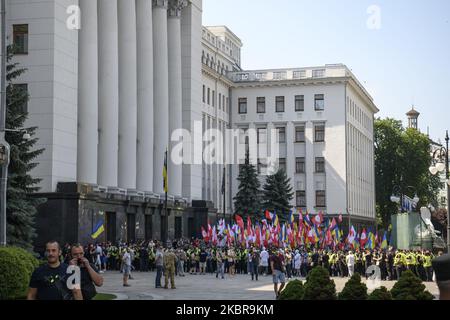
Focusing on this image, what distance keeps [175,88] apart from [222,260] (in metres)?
22.8

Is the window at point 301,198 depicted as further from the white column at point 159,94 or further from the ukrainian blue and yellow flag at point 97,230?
the ukrainian blue and yellow flag at point 97,230

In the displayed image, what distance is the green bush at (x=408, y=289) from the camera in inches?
462

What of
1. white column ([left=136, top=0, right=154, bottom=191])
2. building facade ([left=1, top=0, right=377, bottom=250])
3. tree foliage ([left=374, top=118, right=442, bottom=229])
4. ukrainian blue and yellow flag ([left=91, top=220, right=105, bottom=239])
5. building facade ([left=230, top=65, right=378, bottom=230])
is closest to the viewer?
ukrainian blue and yellow flag ([left=91, top=220, right=105, bottom=239])

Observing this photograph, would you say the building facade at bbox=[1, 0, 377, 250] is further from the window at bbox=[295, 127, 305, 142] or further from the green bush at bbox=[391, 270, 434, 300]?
the green bush at bbox=[391, 270, 434, 300]

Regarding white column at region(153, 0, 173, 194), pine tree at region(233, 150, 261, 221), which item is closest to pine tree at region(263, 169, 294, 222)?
pine tree at region(233, 150, 261, 221)

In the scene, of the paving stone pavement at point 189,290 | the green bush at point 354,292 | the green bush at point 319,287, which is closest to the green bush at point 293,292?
the green bush at point 319,287

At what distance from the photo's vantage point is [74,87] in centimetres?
4422

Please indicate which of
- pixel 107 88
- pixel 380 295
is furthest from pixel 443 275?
pixel 107 88

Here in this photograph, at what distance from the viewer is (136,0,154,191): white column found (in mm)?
55656

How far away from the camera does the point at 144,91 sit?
5578 cm

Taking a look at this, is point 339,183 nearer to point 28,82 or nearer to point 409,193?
point 409,193

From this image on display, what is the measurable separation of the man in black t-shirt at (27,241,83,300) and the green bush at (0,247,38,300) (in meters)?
12.1

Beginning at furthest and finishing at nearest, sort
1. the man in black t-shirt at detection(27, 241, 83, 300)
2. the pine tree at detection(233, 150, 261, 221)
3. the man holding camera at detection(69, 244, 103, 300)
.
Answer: the pine tree at detection(233, 150, 261, 221) < the man holding camera at detection(69, 244, 103, 300) < the man in black t-shirt at detection(27, 241, 83, 300)

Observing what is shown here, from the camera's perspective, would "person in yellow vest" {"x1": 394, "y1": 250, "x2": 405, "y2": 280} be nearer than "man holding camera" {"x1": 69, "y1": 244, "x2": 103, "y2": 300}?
No
